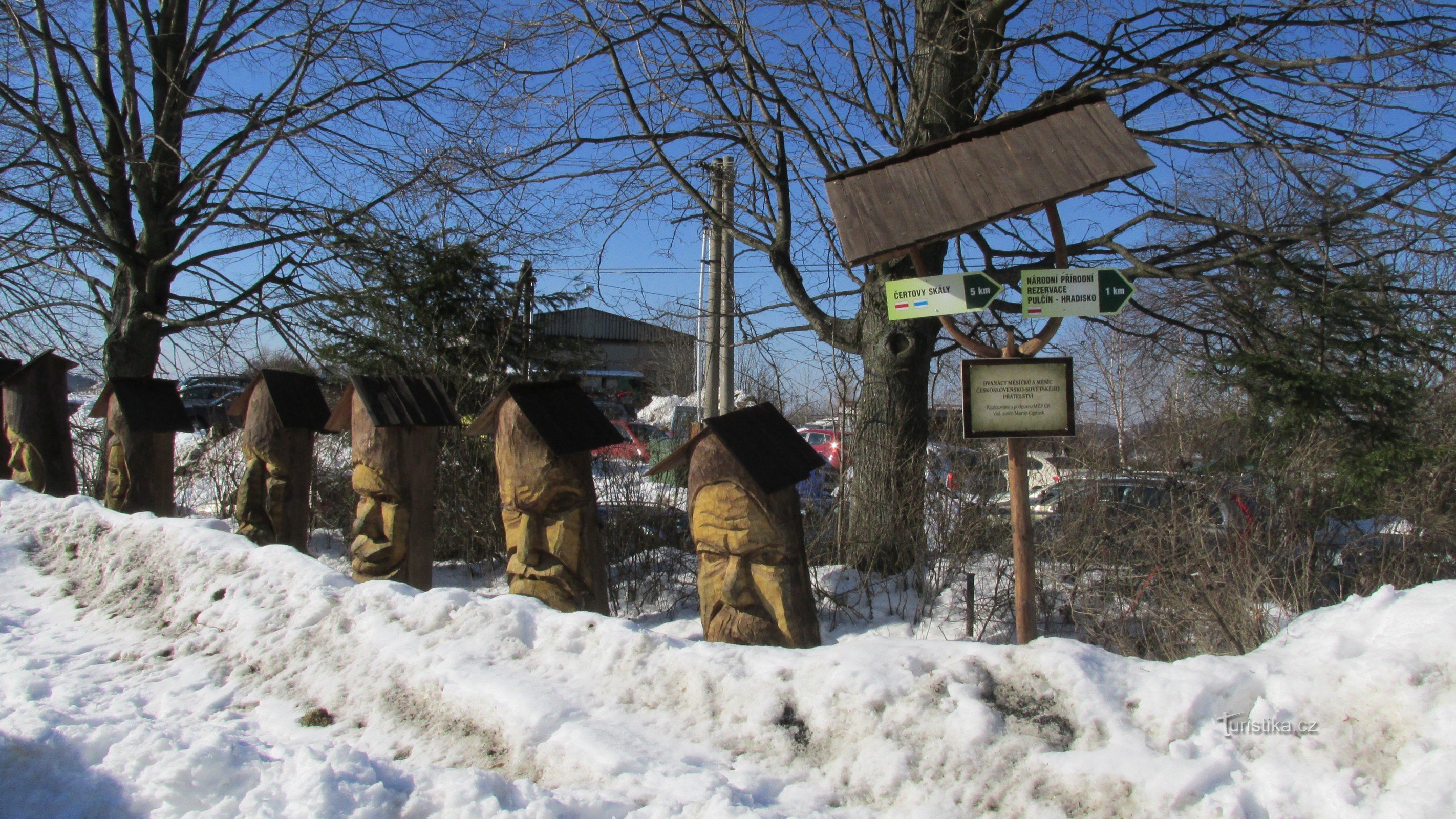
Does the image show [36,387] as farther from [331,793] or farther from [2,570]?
[331,793]

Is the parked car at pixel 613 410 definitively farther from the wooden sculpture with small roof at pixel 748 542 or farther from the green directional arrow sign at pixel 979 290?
the green directional arrow sign at pixel 979 290

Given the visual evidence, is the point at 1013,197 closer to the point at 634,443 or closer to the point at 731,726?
the point at 731,726

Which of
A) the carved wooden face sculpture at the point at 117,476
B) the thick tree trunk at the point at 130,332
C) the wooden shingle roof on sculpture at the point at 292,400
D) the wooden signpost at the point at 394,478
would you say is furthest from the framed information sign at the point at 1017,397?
the thick tree trunk at the point at 130,332

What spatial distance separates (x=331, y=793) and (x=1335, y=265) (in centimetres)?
729

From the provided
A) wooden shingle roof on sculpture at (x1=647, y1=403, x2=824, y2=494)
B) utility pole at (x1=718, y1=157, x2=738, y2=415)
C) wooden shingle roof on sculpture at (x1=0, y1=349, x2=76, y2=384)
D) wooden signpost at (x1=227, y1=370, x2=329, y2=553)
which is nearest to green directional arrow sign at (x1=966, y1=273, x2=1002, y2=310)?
wooden shingle roof on sculpture at (x1=647, y1=403, x2=824, y2=494)

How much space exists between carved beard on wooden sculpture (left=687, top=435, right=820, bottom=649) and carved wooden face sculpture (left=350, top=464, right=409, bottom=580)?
2.32 metres

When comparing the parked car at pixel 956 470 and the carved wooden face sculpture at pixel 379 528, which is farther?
the parked car at pixel 956 470

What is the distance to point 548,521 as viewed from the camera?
4.85m

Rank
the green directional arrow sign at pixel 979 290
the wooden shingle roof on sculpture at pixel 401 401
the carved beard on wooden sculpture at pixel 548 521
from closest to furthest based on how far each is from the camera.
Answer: the green directional arrow sign at pixel 979 290, the carved beard on wooden sculpture at pixel 548 521, the wooden shingle roof on sculpture at pixel 401 401

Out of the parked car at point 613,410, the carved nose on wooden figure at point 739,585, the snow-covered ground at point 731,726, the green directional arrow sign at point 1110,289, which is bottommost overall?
the snow-covered ground at point 731,726

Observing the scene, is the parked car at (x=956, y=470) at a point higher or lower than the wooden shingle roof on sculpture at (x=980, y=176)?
lower

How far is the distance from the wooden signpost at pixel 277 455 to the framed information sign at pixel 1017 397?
518 centimetres

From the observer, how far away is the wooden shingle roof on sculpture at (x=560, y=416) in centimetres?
478

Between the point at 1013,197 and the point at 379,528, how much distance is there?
172 inches
